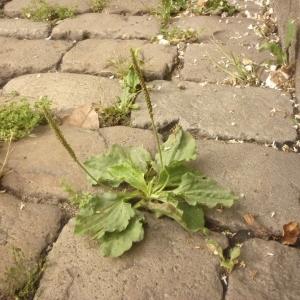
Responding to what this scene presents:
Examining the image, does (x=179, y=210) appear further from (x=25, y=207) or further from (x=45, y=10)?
(x=45, y=10)

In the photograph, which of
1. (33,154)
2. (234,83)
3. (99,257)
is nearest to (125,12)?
(234,83)

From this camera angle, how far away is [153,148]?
2.07 m

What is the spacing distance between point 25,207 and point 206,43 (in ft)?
5.80

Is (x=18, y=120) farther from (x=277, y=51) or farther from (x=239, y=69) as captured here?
(x=277, y=51)

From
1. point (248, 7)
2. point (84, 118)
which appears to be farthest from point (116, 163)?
point (248, 7)

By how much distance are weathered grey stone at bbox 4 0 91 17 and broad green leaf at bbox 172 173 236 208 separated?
220cm

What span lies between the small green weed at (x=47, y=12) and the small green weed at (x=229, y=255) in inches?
93.1

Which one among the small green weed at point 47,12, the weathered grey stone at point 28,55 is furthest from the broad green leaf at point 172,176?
the small green weed at point 47,12

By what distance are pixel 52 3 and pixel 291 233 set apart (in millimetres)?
2757

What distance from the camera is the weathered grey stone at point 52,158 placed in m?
1.89

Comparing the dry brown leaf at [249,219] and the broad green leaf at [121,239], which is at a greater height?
the broad green leaf at [121,239]

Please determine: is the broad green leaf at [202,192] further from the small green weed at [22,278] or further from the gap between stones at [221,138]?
the small green weed at [22,278]

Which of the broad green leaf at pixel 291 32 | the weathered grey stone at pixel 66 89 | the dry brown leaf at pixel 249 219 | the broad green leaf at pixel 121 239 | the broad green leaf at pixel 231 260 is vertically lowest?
the broad green leaf at pixel 231 260

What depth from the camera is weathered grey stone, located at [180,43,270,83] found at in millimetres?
2605
